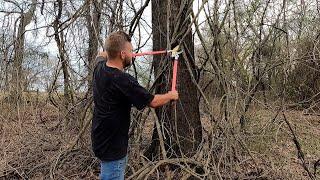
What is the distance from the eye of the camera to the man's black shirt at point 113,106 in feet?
10.7

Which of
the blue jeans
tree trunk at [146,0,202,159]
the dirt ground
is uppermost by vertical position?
tree trunk at [146,0,202,159]

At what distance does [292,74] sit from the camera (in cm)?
1005

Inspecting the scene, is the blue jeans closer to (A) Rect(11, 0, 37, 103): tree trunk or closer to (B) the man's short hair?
(B) the man's short hair

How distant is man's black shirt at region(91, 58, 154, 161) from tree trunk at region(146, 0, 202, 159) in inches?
42.4

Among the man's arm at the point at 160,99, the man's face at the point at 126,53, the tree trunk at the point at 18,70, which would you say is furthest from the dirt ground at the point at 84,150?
the man's face at the point at 126,53

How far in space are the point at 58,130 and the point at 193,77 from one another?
2.37m

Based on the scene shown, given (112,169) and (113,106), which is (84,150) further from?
(113,106)

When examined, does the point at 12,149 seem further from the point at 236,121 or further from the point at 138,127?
the point at 236,121

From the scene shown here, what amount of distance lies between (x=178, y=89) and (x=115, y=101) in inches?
54.5

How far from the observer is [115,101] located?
132 inches

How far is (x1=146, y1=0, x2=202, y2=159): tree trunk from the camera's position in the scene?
4477 millimetres

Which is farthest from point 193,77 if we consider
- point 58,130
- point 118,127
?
point 58,130

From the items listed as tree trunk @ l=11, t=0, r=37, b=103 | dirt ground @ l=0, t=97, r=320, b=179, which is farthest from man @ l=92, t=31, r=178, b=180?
tree trunk @ l=11, t=0, r=37, b=103

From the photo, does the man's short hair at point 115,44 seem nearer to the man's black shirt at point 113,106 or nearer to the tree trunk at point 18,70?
the man's black shirt at point 113,106
